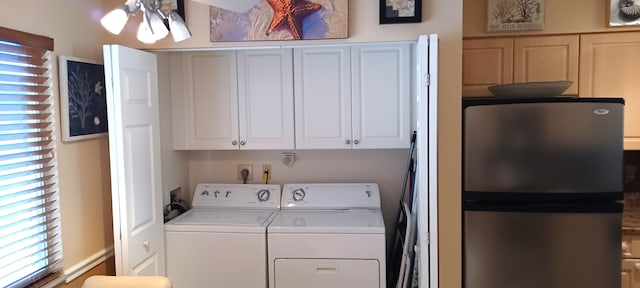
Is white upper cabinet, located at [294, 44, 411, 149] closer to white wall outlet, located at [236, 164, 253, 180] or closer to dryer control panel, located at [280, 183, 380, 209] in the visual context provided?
dryer control panel, located at [280, 183, 380, 209]

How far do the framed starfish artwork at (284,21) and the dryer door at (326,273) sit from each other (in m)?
1.28

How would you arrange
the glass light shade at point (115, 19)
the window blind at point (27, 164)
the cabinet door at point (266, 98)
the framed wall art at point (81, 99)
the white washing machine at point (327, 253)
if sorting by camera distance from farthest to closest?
the cabinet door at point (266, 98) → the white washing machine at point (327, 253) → the framed wall art at point (81, 99) → the window blind at point (27, 164) → the glass light shade at point (115, 19)

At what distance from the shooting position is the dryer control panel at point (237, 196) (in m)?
3.13

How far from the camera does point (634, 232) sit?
2.63 m

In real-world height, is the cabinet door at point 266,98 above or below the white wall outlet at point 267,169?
above

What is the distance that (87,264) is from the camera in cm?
230

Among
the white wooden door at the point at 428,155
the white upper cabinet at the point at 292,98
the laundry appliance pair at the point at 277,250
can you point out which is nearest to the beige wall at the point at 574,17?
the white upper cabinet at the point at 292,98

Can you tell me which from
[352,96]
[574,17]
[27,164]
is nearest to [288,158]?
[352,96]

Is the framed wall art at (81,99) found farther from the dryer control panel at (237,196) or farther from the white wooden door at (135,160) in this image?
the dryer control panel at (237,196)

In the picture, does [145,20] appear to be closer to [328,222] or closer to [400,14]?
[400,14]

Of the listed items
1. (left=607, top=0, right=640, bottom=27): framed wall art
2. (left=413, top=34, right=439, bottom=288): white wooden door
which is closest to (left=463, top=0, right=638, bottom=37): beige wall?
(left=607, top=0, right=640, bottom=27): framed wall art

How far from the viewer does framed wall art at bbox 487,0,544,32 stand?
2.81m

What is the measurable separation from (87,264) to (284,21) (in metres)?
1.62

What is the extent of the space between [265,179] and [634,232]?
233 cm
